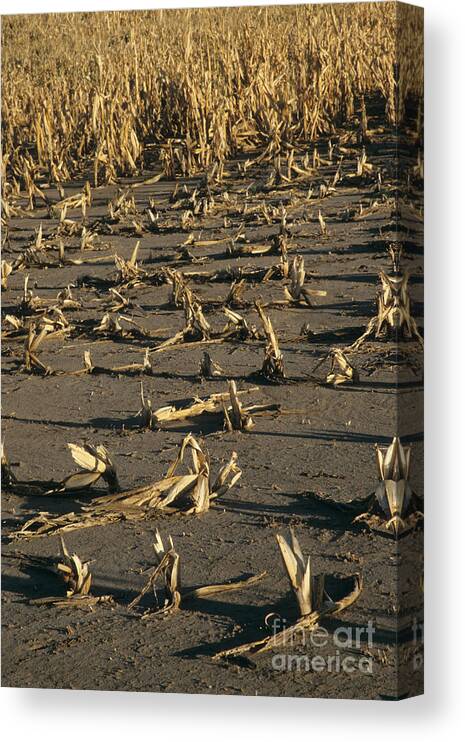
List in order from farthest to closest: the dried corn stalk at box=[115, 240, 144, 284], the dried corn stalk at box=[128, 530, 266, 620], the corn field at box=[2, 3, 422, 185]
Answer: the dried corn stalk at box=[115, 240, 144, 284]
the corn field at box=[2, 3, 422, 185]
the dried corn stalk at box=[128, 530, 266, 620]

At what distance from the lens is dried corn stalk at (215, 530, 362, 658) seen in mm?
5047

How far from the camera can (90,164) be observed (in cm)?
566

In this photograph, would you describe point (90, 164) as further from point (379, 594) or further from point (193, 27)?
point (379, 594)

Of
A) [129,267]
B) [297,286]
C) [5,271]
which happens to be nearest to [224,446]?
[297,286]

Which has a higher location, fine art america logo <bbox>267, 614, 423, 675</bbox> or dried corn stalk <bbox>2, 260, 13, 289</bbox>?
dried corn stalk <bbox>2, 260, 13, 289</bbox>

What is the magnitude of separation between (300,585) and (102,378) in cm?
98

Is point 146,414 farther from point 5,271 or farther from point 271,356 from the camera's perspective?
point 5,271

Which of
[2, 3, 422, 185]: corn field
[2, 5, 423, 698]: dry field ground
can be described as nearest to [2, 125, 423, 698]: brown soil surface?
[2, 5, 423, 698]: dry field ground

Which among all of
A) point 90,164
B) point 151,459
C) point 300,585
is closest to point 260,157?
point 90,164

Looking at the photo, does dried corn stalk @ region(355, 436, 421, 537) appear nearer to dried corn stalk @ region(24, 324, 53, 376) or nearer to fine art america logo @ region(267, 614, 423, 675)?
fine art america logo @ region(267, 614, 423, 675)

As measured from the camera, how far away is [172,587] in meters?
5.16

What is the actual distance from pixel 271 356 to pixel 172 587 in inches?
30.9

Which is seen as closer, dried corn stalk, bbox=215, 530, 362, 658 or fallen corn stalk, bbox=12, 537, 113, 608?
dried corn stalk, bbox=215, 530, 362, 658

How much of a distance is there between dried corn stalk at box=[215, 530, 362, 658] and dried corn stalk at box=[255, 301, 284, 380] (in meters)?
0.55
